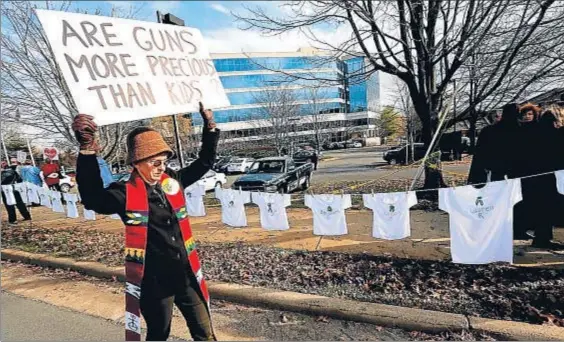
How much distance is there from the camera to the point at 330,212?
5863 mm

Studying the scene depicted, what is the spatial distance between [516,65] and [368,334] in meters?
6.79

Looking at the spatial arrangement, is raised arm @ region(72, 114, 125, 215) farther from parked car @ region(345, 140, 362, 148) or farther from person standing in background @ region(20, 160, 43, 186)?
parked car @ region(345, 140, 362, 148)

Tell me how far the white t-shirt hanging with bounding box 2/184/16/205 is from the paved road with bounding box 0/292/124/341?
7.39m

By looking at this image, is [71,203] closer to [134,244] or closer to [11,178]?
[11,178]

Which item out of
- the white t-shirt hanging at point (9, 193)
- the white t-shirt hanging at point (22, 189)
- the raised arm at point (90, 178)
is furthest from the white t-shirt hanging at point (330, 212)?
the white t-shirt hanging at point (9, 193)

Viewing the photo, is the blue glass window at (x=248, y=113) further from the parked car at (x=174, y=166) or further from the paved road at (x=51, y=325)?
the paved road at (x=51, y=325)

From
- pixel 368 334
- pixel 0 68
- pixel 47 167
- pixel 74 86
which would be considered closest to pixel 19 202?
pixel 47 167

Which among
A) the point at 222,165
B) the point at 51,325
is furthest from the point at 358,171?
the point at 51,325

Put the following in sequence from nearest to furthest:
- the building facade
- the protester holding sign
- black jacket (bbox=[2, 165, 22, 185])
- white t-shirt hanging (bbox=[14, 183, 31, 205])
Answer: the protester holding sign → white t-shirt hanging (bbox=[14, 183, 31, 205]) → black jacket (bbox=[2, 165, 22, 185]) → the building facade

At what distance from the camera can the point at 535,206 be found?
220 inches

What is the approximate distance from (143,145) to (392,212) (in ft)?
12.8

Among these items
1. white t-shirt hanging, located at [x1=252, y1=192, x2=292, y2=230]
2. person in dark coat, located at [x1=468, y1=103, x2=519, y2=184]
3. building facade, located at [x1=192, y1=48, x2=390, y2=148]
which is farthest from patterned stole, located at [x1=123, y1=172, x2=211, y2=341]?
building facade, located at [x1=192, y1=48, x2=390, y2=148]

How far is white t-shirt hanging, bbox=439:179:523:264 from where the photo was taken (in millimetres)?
4453

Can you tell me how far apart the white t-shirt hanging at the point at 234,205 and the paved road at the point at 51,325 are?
10.6 feet
